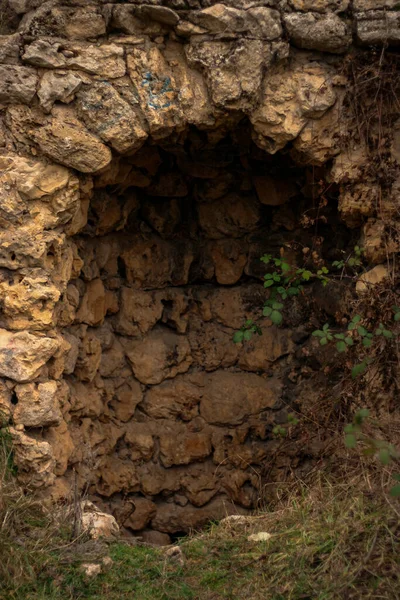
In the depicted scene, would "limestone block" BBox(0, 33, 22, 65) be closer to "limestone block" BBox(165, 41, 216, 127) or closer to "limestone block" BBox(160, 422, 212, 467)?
"limestone block" BBox(165, 41, 216, 127)

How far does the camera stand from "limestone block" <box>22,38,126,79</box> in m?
3.44

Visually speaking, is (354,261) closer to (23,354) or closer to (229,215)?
(229,215)

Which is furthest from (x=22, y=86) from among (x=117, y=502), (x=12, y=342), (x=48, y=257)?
(x=117, y=502)

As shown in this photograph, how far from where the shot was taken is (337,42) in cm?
357

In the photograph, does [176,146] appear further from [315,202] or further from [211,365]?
[211,365]

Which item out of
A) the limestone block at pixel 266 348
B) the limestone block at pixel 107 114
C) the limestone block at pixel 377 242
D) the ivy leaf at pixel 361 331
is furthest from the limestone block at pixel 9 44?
the limestone block at pixel 266 348

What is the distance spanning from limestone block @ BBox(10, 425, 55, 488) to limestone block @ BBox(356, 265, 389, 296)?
5.26 feet

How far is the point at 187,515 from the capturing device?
175 inches

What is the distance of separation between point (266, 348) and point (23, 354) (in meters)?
1.61

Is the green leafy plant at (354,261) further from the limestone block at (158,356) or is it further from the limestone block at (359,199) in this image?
the limestone block at (158,356)

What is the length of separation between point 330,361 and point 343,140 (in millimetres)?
1182

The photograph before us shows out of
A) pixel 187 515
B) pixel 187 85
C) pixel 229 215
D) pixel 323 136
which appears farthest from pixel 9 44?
pixel 187 515

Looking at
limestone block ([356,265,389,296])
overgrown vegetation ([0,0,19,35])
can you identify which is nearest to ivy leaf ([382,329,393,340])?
limestone block ([356,265,389,296])

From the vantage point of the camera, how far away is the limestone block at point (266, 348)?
455 cm
